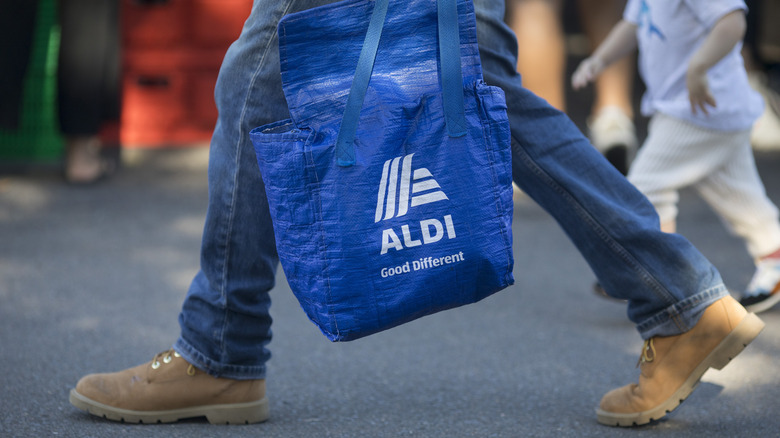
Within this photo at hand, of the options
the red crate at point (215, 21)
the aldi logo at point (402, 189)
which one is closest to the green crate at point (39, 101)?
the red crate at point (215, 21)

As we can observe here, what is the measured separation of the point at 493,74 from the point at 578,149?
0.24 meters

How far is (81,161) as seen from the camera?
4898mm

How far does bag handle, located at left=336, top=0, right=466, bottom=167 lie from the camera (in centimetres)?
159

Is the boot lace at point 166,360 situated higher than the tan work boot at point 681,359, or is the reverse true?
the boot lace at point 166,360

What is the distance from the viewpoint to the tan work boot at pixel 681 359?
1902 millimetres

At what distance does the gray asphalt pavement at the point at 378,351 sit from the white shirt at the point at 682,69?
64 cm

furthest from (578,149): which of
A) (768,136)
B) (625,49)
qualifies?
(768,136)

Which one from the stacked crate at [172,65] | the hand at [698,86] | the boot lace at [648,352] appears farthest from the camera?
the stacked crate at [172,65]

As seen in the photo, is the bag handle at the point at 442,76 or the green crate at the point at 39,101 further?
the green crate at the point at 39,101

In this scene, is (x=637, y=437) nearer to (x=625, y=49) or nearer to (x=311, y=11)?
(x=311, y=11)

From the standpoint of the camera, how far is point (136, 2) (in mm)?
5430

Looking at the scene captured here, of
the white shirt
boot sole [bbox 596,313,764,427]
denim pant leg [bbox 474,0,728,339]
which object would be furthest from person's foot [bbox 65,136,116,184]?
boot sole [bbox 596,313,764,427]

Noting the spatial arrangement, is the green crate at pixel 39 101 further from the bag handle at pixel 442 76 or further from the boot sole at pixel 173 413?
the bag handle at pixel 442 76

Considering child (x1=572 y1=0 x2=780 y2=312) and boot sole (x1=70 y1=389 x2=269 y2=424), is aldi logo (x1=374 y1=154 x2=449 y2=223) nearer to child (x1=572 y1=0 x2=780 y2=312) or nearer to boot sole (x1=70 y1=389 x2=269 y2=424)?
boot sole (x1=70 y1=389 x2=269 y2=424)
